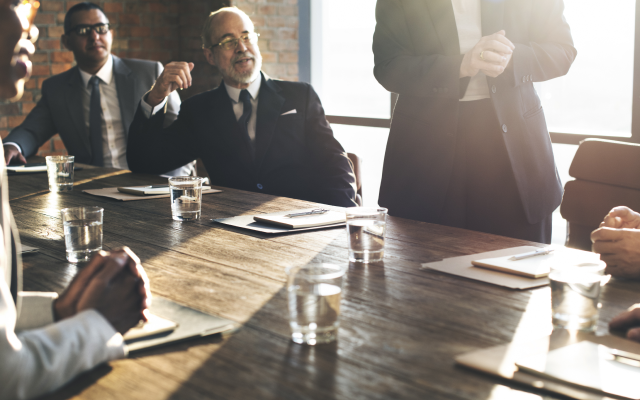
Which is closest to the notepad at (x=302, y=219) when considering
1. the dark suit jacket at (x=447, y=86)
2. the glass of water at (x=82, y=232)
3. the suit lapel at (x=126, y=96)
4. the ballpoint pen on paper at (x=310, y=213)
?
the ballpoint pen on paper at (x=310, y=213)

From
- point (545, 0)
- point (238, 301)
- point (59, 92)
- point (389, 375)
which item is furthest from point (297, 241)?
point (59, 92)

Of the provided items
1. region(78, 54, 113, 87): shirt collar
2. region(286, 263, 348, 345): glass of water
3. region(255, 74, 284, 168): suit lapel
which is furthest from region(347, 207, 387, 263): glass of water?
region(78, 54, 113, 87): shirt collar

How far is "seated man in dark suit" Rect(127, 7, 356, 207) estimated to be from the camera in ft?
9.07

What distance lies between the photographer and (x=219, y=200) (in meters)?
2.09

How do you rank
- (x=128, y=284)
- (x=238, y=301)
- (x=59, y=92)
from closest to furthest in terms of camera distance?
(x=128, y=284)
(x=238, y=301)
(x=59, y=92)

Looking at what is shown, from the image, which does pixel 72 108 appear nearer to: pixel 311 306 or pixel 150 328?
pixel 150 328

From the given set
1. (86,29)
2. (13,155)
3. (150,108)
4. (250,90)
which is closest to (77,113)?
(86,29)

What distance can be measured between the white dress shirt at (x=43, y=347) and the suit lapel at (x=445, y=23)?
5.36 feet

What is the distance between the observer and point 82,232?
135 cm

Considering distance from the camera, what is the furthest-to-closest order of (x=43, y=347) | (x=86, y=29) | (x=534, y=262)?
(x=86, y=29)
(x=534, y=262)
(x=43, y=347)

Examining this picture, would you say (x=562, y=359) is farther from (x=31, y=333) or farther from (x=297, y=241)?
(x=297, y=241)

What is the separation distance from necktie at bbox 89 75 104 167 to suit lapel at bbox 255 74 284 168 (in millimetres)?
1230

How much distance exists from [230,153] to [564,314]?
2.10m

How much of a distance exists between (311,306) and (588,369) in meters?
0.34
